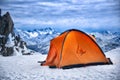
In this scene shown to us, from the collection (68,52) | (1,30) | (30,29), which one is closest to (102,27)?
(68,52)

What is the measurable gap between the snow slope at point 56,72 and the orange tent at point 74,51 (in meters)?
0.08

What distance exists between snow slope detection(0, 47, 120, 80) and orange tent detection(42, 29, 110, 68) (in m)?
0.08

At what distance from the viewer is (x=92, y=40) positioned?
3.58 metres

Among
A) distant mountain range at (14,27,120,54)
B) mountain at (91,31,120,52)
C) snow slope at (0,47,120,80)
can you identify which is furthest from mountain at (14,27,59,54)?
mountain at (91,31,120,52)

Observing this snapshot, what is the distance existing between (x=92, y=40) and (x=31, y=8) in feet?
2.43

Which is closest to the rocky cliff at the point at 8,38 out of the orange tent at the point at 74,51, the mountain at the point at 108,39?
the orange tent at the point at 74,51

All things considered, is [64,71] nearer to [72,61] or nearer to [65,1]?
[72,61]

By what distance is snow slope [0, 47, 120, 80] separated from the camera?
3.36m

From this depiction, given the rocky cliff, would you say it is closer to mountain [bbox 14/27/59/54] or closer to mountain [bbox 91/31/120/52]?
mountain [bbox 14/27/59/54]

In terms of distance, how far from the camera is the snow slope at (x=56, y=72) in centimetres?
336

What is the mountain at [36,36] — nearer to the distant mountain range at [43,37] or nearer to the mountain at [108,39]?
the distant mountain range at [43,37]

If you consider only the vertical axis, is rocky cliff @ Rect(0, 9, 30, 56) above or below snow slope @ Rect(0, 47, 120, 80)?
above

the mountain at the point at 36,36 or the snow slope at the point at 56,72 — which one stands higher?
the mountain at the point at 36,36

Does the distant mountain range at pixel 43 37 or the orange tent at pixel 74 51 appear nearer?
the distant mountain range at pixel 43 37
